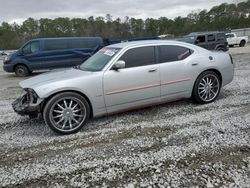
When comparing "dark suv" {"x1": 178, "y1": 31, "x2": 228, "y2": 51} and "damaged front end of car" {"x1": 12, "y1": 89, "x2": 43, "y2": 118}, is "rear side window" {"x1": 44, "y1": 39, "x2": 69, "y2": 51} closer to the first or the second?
"damaged front end of car" {"x1": 12, "y1": 89, "x2": 43, "y2": 118}

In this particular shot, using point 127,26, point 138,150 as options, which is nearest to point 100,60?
point 138,150

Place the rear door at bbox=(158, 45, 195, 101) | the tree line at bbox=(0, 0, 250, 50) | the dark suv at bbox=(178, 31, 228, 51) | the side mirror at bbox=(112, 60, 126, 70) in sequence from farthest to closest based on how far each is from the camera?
the tree line at bbox=(0, 0, 250, 50) < the dark suv at bbox=(178, 31, 228, 51) < the rear door at bbox=(158, 45, 195, 101) < the side mirror at bbox=(112, 60, 126, 70)

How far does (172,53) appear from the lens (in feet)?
16.0

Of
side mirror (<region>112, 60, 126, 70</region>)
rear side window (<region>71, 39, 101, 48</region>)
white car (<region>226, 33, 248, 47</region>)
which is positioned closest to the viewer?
side mirror (<region>112, 60, 126, 70</region>)

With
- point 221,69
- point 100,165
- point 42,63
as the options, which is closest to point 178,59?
point 221,69

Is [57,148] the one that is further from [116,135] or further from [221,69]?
[221,69]

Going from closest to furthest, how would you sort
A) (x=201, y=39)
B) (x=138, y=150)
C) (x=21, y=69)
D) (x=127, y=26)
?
(x=138, y=150)
(x=21, y=69)
(x=201, y=39)
(x=127, y=26)

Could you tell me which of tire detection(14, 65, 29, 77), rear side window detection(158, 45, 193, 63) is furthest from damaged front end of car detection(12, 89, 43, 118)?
tire detection(14, 65, 29, 77)

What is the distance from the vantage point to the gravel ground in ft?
9.02

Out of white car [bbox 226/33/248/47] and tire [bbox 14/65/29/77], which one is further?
white car [bbox 226/33/248/47]

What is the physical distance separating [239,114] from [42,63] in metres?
9.58

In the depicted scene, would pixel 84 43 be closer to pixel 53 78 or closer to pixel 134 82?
pixel 53 78

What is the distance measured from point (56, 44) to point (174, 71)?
28.0 ft

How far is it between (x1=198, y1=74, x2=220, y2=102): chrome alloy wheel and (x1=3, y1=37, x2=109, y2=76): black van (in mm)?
7330
